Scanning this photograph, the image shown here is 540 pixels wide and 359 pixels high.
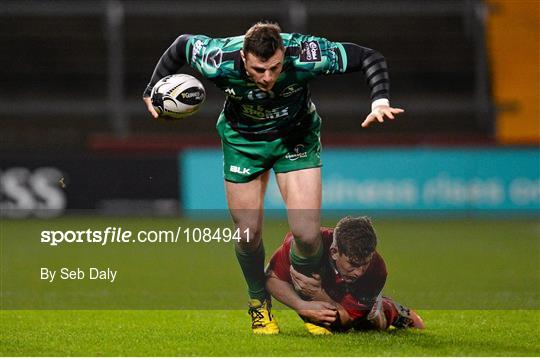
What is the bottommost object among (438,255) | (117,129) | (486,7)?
Answer: (438,255)

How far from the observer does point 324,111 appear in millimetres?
16781

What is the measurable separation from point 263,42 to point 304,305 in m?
1.57

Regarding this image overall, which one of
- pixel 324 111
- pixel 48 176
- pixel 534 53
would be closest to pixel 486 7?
pixel 534 53

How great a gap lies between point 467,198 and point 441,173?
51cm

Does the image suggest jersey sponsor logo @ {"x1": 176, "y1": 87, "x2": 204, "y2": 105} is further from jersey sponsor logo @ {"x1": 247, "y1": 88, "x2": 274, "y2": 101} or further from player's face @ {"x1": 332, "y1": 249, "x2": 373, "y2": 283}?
player's face @ {"x1": 332, "y1": 249, "x2": 373, "y2": 283}

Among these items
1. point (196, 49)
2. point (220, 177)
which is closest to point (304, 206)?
point (196, 49)

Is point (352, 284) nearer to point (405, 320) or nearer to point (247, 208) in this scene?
point (405, 320)

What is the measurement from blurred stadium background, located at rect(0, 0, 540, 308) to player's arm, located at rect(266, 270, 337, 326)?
4.94m

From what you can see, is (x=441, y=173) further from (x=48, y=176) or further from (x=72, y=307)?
(x=72, y=307)

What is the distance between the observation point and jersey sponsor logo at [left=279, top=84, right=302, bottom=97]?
6.06 m

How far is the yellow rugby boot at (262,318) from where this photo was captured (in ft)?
20.5

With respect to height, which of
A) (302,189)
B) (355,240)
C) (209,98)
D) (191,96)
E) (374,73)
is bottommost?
(355,240)

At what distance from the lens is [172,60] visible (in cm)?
637

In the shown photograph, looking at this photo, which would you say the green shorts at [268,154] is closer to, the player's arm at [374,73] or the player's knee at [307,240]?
the player's knee at [307,240]
